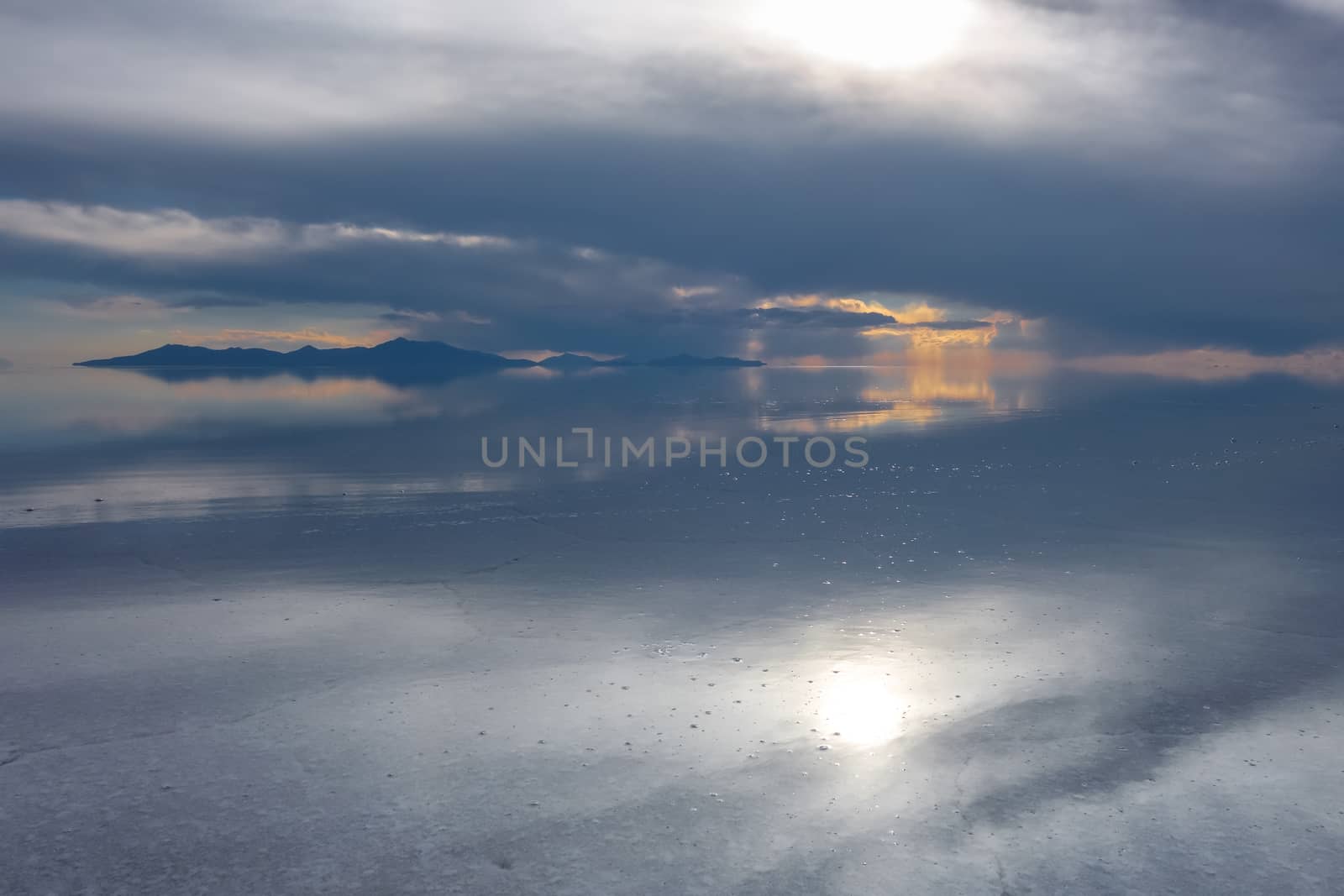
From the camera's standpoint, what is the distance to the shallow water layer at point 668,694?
794 centimetres

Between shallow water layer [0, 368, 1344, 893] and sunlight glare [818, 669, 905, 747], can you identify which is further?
sunlight glare [818, 669, 905, 747]

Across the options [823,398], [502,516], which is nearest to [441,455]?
[502,516]

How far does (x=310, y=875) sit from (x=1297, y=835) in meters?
8.44

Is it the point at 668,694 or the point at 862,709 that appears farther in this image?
the point at 668,694

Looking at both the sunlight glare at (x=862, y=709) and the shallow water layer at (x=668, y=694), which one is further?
the sunlight glare at (x=862, y=709)

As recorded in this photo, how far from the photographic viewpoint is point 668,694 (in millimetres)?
11367

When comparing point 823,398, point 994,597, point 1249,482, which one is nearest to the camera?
point 994,597

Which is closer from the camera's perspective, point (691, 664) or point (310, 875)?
point (310, 875)

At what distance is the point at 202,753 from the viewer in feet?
32.1

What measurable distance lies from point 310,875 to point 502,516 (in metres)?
16.0

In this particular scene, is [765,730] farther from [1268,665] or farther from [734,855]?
[1268,665]

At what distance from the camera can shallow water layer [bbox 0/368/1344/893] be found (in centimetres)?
794

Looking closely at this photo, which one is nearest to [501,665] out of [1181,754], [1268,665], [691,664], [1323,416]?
[691,664]

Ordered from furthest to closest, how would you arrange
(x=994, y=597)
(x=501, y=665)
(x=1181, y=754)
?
(x=994, y=597)
(x=501, y=665)
(x=1181, y=754)
